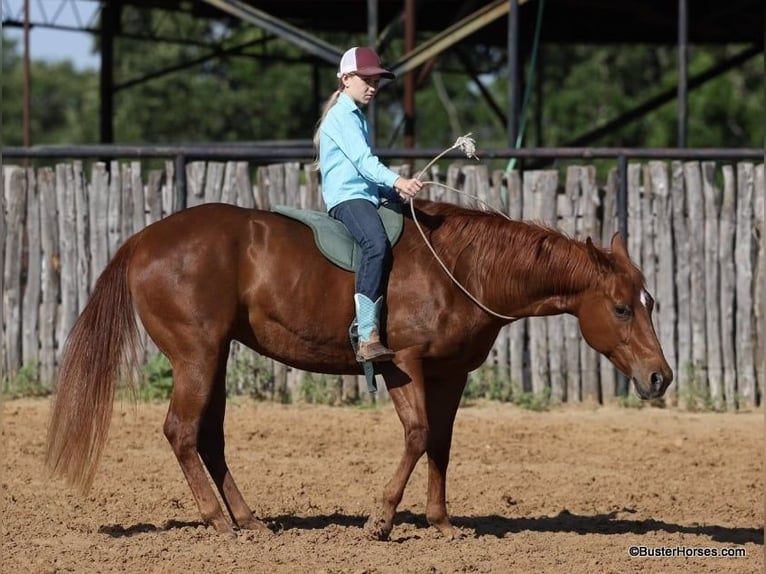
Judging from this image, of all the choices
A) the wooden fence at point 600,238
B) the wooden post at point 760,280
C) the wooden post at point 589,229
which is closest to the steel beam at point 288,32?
the wooden fence at point 600,238

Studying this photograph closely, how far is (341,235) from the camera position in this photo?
6656 mm

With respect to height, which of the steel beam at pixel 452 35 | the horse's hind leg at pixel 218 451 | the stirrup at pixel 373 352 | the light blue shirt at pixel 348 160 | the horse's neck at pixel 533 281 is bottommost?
the horse's hind leg at pixel 218 451

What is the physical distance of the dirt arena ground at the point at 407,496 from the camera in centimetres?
608

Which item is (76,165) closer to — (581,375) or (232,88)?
(581,375)

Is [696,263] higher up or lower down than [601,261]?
higher up

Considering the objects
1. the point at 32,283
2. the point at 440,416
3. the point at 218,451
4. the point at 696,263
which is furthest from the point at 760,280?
the point at 32,283

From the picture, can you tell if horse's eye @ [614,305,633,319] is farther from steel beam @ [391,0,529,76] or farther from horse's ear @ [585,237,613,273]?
steel beam @ [391,0,529,76]

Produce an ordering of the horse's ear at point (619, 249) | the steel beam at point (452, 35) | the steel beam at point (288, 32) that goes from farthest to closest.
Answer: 1. the steel beam at point (452, 35)
2. the steel beam at point (288, 32)
3. the horse's ear at point (619, 249)

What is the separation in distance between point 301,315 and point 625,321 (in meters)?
1.74

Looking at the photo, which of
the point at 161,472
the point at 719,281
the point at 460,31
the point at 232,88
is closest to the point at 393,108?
the point at 232,88

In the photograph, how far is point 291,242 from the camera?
21.9ft

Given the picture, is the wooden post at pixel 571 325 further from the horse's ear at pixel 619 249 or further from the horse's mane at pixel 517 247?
the horse's ear at pixel 619 249

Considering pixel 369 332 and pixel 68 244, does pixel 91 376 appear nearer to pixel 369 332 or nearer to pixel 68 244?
pixel 369 332

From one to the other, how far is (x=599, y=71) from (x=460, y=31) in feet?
66.8
